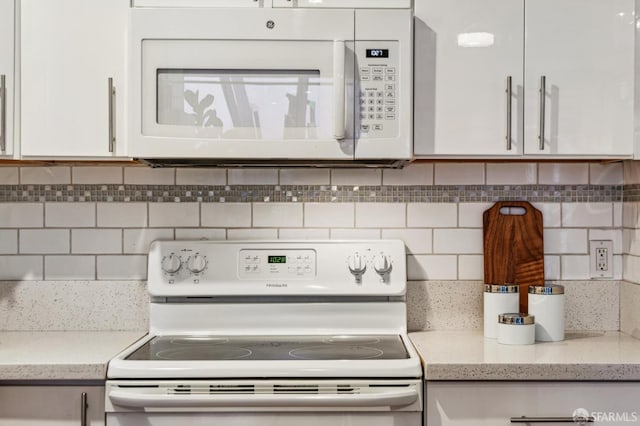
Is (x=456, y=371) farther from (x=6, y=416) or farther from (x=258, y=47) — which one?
(x=6, y=416)

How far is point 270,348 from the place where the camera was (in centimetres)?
182

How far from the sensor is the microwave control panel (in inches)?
70.2

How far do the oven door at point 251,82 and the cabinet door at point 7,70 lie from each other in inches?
15.1

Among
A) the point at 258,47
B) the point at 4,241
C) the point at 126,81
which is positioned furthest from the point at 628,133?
→ the point at 4,241

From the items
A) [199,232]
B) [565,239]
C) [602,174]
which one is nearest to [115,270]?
[199,232]

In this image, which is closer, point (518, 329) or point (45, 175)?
point (518, 329)

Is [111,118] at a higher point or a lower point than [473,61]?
lower

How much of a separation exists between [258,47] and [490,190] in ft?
2.99

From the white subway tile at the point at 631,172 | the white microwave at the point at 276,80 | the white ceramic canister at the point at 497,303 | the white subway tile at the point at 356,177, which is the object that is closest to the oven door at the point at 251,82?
the white microwave at the point at 276,80

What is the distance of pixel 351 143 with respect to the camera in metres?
1.78

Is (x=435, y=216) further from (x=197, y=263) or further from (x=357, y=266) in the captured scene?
(x=197, y=263)

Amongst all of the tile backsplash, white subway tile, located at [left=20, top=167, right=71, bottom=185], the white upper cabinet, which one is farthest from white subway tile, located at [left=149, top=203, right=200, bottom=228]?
the white upper cabinet

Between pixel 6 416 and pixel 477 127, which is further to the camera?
Answer: pixel 477 127

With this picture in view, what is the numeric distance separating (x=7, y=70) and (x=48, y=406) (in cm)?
94
